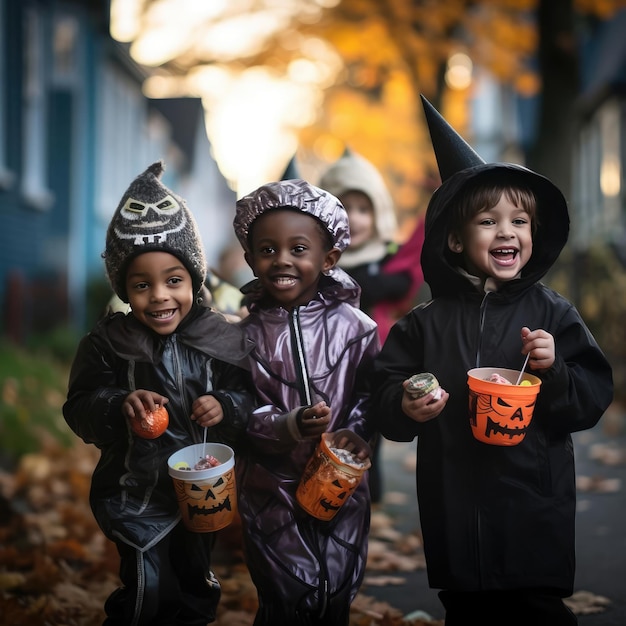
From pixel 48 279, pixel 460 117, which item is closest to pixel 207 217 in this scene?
pixel 460 117

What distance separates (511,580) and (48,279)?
10.5 m

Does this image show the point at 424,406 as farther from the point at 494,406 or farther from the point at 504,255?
the point at 504,255

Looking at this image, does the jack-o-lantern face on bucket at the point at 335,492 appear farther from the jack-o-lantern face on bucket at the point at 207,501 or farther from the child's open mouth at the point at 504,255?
the child's open mouth at the point at 504,255

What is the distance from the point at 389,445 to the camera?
8453 mm

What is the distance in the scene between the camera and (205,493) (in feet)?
8.73

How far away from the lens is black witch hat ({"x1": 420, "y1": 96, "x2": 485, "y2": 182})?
2994mm

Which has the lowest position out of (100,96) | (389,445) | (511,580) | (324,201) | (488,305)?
(389,445)

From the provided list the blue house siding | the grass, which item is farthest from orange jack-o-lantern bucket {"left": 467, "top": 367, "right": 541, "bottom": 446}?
the blue house siding

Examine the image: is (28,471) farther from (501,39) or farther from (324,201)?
(501,39)

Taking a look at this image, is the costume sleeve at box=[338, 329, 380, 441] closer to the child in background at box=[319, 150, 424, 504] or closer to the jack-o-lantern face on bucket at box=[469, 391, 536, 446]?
the jack-o-lantern face on bucket at box=[469, 391, 536, 446]

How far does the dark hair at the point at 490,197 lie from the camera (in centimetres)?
287

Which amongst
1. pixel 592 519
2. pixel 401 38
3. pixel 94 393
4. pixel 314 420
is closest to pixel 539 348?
pixel 314 420

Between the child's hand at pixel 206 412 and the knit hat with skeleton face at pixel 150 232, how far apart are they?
47 cm

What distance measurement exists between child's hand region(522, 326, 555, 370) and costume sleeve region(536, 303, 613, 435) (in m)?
0.05
